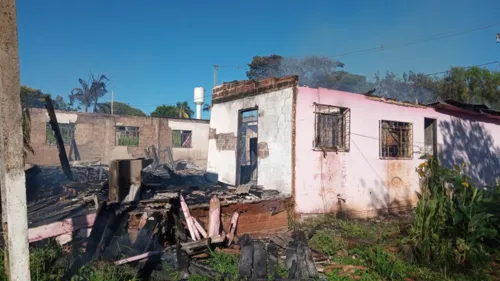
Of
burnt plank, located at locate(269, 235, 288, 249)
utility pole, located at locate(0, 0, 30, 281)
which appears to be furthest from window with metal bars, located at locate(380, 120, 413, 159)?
utility pole, located at locate(0, 0, 30, 281)

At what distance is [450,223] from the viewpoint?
5.12m

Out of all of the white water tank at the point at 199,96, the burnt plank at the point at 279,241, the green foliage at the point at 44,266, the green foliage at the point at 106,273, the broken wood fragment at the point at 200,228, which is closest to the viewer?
the green foliage at the point at 44,266

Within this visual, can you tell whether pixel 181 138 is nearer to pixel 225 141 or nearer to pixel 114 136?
pixel 114 136

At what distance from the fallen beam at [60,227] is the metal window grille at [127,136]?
16.6m

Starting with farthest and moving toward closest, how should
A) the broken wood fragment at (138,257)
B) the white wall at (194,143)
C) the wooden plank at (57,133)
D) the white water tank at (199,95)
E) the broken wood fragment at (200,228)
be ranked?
1. the white water tank at (199,95)
2. the white wall at (194,143)
3. the wooden plank at (57,133)
4. the broken wood fragment at (200,228)
5. the broken wood fragment at (138,257)

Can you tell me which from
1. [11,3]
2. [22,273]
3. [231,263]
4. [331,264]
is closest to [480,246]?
[331,264]

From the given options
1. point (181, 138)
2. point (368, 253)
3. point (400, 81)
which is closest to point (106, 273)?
point (368, 253)

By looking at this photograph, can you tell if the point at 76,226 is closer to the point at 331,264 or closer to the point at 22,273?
the point at 22,273

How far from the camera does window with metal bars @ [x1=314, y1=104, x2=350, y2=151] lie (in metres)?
8.77

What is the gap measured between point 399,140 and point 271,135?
182 inches

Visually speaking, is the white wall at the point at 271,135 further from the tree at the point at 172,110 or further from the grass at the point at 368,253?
the tree at the point at 172,110

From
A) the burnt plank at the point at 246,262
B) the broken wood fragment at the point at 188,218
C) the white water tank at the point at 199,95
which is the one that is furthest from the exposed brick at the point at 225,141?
the white water tank at the point at 199,95

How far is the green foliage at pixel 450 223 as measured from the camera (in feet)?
16.0

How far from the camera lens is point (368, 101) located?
9.46 m
